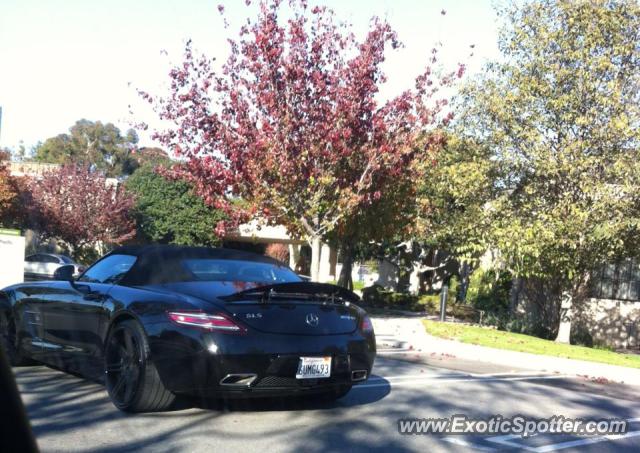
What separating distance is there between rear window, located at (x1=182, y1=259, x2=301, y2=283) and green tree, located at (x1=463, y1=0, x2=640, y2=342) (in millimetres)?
9858

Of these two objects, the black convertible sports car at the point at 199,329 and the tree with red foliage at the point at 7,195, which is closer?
the black convertible sports car at the point at 199,329

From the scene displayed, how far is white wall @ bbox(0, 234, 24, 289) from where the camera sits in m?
16.6

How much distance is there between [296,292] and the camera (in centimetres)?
610

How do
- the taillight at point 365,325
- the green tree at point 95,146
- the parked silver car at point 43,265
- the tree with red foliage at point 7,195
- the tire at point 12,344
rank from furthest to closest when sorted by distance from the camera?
1. the green tree at point 95,146
2. the tree with red foliage at point 7,195
3. the parked silver car at point 43,265
4. the tire at point 12,344
5. the taillight at point 365,325

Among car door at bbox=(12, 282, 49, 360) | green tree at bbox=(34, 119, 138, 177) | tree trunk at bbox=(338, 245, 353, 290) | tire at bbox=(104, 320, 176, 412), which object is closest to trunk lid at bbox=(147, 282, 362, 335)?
tire at bbox=(104, 320, 176, 412)

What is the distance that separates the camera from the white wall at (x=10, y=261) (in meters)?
16.6

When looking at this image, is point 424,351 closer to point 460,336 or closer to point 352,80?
point 460,336

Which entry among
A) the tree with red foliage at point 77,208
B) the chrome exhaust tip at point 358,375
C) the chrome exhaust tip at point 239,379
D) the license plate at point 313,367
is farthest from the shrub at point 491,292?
the tree with red foliage at point 77,208

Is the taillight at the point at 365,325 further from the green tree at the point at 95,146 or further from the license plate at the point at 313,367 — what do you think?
the green tree at the point at 95,146

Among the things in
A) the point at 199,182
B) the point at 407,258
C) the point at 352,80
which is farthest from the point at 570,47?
the point at 407,258

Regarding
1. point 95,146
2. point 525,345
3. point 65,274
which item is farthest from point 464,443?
point 95,146

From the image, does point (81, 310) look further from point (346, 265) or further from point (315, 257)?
point (346, 265)

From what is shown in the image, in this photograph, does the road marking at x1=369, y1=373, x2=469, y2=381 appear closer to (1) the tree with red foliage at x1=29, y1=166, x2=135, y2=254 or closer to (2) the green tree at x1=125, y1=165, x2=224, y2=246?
(1) the tree with red foliage at x1=29, y1=166, x2=135, y2=254

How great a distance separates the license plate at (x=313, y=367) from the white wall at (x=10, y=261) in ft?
41.2
